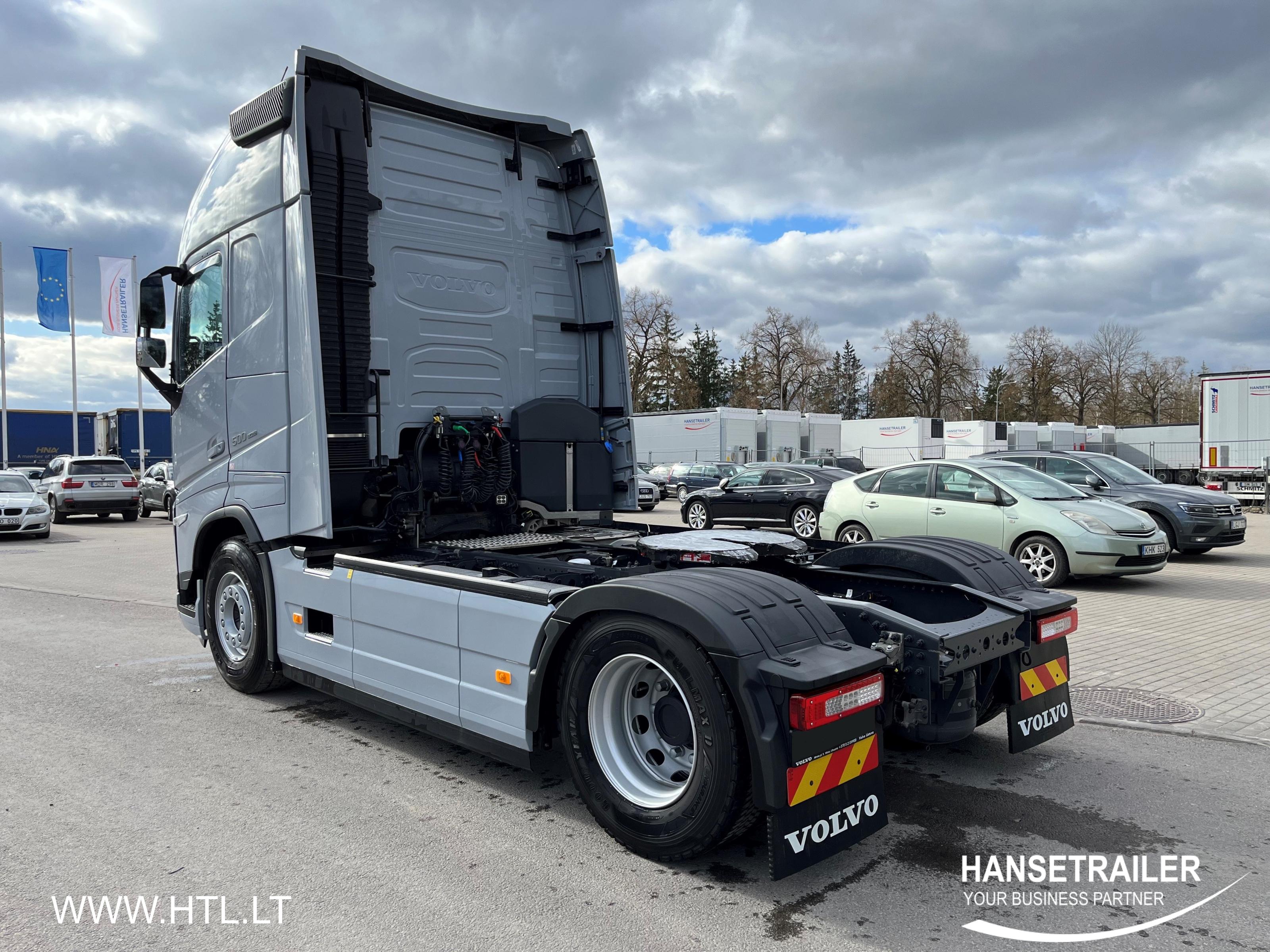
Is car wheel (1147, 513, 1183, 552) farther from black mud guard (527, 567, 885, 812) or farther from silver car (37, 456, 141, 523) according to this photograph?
silver car (37, 456, 141, 523)

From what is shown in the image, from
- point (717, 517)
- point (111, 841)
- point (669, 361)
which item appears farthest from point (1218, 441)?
point (669, 361)

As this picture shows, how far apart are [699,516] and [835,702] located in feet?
51.7

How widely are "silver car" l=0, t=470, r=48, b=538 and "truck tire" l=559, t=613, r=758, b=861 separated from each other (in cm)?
1954

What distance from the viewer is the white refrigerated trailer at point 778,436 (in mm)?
42031

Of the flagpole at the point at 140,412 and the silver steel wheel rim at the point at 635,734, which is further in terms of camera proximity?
the flagpole at the point at 140,412

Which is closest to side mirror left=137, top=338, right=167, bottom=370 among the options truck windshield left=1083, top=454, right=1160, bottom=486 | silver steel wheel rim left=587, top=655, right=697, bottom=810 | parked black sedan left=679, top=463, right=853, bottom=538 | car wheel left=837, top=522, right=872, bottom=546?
silver steel wheel rim left=587, top=655, right=697, bottom=810

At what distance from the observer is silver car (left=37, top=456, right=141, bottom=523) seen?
23281 mm

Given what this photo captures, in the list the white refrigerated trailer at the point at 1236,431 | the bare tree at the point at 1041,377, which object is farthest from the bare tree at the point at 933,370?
the white refrigerated trailer at the point at 1236,431

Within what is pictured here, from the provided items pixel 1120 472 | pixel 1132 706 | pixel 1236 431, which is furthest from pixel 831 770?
pixel 1236 431

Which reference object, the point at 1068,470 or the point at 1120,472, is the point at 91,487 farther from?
the point at 1120,472

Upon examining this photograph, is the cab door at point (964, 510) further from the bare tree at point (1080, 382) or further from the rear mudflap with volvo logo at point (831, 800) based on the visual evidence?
the bare tree at point (1080, 382)

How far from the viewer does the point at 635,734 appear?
3709 mm

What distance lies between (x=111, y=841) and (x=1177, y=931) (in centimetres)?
394

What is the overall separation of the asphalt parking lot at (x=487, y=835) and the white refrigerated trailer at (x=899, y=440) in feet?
119
